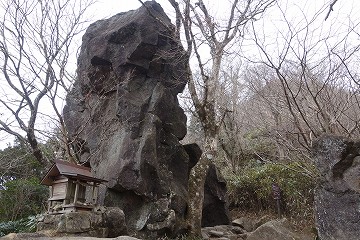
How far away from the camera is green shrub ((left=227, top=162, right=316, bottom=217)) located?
11.0 meters

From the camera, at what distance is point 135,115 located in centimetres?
1051

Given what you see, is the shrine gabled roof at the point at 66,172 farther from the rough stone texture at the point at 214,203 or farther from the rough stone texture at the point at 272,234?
the rough stone texture at the point at 214,203

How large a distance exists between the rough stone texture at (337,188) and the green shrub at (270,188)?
394 centimetres

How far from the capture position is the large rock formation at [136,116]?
31.7 feet

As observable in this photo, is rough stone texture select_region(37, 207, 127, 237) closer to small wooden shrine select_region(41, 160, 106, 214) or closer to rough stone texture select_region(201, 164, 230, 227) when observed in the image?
small wooden shrine select_region(41, 160, 106, 214)

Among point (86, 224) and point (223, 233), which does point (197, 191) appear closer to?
point (223, 233)

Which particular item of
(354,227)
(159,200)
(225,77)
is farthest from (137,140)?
(225,77)

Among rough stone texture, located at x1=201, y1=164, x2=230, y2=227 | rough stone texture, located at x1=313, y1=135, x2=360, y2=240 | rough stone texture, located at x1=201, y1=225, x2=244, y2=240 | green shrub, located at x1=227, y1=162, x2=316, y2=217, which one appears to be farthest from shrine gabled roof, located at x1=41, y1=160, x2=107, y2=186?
green shrub, located at x1=227, y1=162, x2=316, y2=217

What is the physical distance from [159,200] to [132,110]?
9.31 feet

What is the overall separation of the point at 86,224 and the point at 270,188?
6898 millimetres

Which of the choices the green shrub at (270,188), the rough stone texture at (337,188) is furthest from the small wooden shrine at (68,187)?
the green shrub at (270,188)

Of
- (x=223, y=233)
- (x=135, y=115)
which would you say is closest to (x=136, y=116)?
(x=135, y=115)

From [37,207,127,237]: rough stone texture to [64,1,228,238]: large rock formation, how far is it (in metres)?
1.48

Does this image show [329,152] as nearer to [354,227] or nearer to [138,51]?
[354,227]
